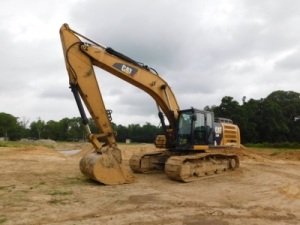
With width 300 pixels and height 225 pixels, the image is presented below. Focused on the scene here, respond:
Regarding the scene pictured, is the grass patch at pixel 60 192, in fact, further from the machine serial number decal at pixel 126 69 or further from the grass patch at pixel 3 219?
the machine serial number decal at pixel 126 69

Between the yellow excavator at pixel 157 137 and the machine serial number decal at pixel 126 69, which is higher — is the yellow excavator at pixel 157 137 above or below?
below

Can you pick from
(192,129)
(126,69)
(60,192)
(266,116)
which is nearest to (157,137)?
(192,129)

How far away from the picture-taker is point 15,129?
8981 centimetres

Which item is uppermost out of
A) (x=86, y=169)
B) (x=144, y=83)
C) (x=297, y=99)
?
(x=297, y=99)

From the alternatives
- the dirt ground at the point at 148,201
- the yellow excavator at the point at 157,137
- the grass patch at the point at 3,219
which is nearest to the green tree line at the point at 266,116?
the yellow excavator at the point at 157,137

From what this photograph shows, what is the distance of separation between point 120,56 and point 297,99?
59141 mm

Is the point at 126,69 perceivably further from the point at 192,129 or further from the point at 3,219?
the point at 3,219

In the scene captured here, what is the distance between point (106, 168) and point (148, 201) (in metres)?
2.38

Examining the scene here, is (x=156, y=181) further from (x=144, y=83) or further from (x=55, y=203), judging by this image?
(x=55, y=203)

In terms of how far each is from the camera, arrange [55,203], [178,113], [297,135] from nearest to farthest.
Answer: [55,203]
[178,113]
[297,135]

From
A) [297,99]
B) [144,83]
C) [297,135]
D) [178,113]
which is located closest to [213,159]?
[178,113]

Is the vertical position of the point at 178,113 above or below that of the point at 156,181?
above

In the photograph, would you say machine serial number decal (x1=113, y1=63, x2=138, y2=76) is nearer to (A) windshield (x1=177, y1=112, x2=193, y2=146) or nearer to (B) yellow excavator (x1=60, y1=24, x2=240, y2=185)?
(B) yellow excavator (x1=60, y1=24, x2=240, y2=185)

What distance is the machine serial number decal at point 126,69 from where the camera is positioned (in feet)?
38.0
